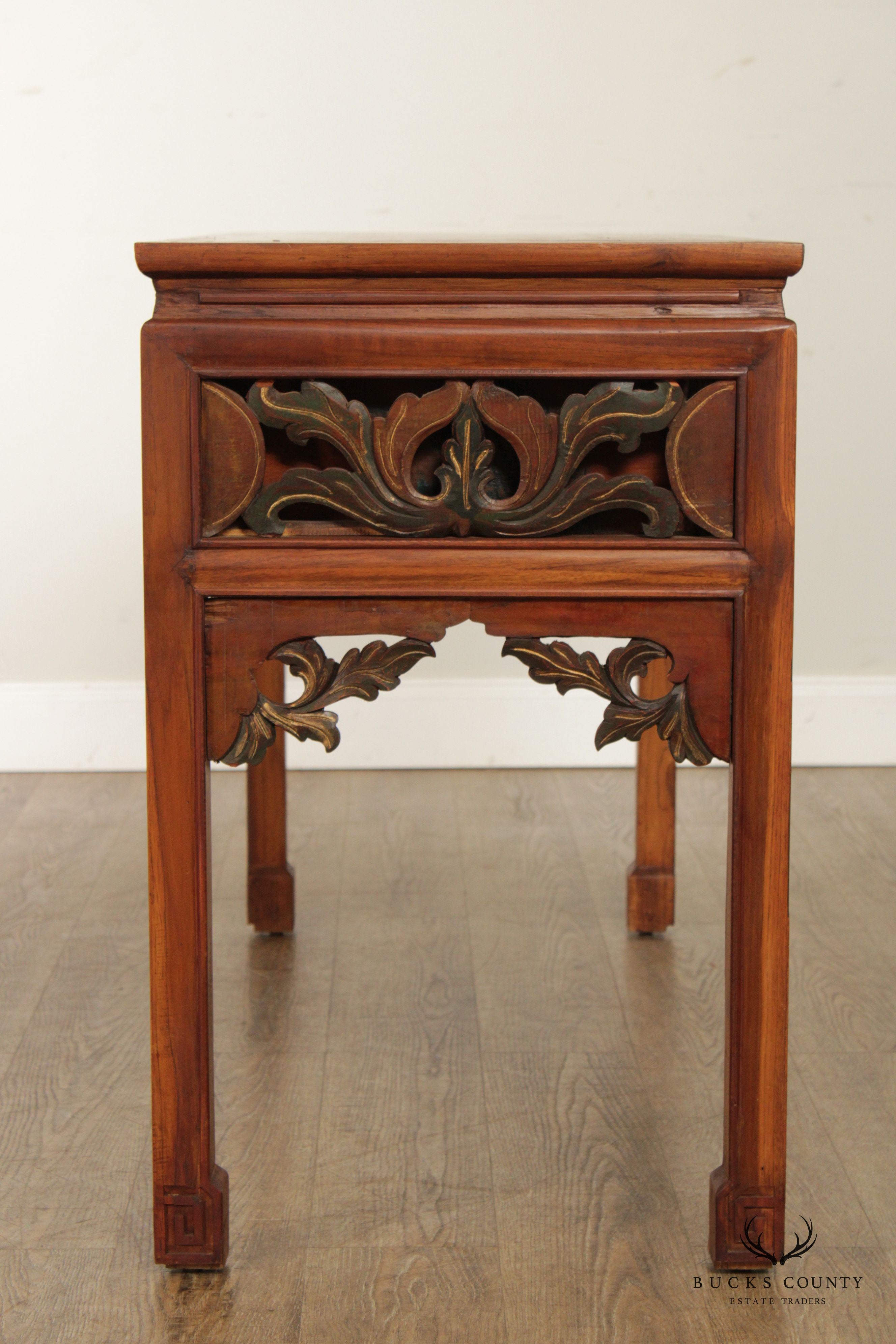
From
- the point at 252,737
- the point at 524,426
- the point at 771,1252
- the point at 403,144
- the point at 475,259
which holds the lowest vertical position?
the point at 771,1252

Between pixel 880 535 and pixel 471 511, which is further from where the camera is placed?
pixel 880 535

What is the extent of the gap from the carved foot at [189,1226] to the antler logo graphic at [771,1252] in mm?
428

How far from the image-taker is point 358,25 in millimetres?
2365

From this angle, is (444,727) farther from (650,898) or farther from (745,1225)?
(745,1225)

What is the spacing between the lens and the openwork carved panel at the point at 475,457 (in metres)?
1.06

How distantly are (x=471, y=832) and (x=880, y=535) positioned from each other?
0.95 metres

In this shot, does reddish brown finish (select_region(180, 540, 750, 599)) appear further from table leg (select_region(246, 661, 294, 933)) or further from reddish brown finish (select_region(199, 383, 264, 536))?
table leg (select_region(246, 661, 294, 933))

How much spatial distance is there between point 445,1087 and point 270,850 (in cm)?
48

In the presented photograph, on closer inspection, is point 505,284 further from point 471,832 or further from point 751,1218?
point 471,832

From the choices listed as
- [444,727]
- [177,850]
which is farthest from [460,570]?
[444,727]

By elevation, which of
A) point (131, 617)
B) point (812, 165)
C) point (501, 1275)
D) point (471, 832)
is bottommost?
point (501, 1275)

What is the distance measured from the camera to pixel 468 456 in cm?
107

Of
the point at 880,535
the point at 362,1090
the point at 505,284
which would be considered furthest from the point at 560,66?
the point at 362,1090

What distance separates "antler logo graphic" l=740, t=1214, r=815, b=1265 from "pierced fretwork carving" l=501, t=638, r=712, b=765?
388 mm
